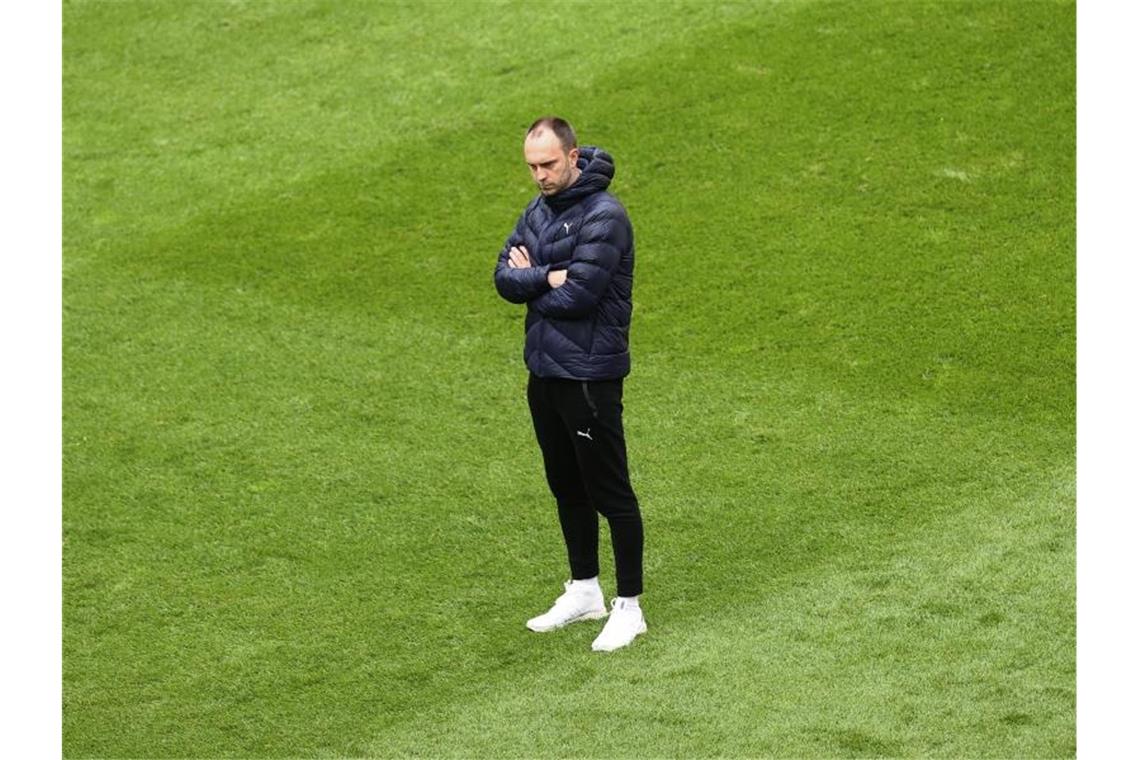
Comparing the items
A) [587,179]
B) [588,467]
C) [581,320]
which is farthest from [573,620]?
[587,179]

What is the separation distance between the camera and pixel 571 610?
649 centimetres

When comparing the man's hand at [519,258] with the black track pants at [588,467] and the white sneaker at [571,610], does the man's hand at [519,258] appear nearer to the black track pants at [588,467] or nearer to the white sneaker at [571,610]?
the black track pants at [588,467]

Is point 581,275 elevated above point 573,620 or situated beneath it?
elevated above

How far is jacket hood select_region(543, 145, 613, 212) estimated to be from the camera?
6031mm

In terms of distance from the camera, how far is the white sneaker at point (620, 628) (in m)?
6.27

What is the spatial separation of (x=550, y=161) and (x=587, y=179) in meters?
0.16

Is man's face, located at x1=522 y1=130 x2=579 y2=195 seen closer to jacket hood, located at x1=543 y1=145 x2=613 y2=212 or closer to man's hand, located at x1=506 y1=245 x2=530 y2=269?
jacket hood, located at x1=543 y1=145 x2=613 y2=212

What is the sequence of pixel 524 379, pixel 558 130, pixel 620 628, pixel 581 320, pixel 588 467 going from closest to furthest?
1. pixel 558 130
2. pixel 581 320
3. pixel 588 467
4. pixel 620 628
5. pixel 524 379

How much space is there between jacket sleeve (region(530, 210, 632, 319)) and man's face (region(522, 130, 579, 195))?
0.51ft

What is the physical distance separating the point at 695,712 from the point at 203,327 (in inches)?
177

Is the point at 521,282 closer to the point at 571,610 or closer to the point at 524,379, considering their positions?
the point at 571,610

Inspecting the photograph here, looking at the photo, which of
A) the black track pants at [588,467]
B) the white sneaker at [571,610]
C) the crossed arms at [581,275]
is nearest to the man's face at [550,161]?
the crossed arms at [581,275]

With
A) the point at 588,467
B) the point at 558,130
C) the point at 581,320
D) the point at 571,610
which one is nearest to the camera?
the point at 558,130

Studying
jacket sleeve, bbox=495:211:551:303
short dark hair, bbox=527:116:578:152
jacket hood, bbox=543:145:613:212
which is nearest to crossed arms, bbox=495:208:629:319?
jacket sleeve, bbox=495:211:551:303
